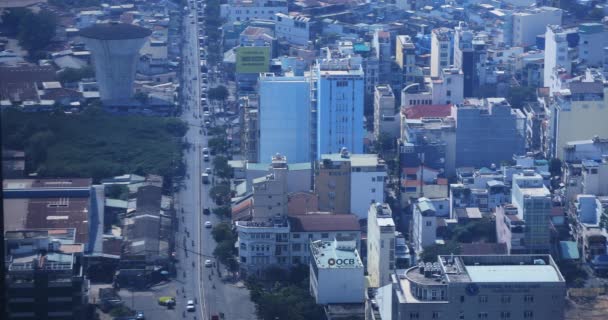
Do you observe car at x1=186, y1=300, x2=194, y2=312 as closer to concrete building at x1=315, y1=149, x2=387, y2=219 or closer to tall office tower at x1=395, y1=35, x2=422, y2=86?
concrete building at x1=315, y1=149, x2=387, y2=219

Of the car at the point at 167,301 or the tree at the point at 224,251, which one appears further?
the tree at the point at 224,251

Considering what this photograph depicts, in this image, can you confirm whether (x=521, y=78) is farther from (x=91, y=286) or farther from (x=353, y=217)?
(x=91, y=286)


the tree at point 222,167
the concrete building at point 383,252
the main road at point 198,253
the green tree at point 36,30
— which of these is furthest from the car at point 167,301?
the green tree at point 36,30

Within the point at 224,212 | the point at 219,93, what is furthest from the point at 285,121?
the point at 219,93

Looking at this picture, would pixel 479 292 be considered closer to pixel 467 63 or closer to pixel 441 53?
pixel 467 63

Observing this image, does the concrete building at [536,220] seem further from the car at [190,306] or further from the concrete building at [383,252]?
the car at [190,306]

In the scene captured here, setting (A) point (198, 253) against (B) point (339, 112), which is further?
(B) point (339, 112)
